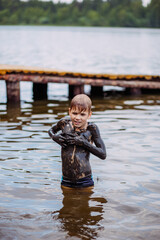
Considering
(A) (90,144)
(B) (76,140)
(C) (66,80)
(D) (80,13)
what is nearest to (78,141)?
(B) (76,140)

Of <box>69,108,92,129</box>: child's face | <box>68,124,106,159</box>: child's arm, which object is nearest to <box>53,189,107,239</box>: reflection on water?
<box>68,124,106,159</box>: child's arm

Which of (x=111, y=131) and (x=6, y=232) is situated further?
(x=111, y=131)

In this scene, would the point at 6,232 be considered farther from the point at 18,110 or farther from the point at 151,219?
the point at 18,110

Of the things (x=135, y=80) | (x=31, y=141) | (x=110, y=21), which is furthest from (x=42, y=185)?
(x=110, y=21)

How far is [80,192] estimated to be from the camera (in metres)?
5.42

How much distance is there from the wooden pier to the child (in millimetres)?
7646

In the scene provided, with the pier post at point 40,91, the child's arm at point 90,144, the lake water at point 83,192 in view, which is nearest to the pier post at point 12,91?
the pier post at point 40,91

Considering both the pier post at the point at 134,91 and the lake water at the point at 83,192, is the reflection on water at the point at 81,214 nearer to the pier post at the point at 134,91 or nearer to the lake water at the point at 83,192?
the lake water at the point at 83,192

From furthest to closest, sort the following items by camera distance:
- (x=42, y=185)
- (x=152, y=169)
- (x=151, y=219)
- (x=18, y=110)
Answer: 1. (x=18, y=110)
2. (x=152, y=169)
3. (x=42, y=185)
4. (x=151, y=219)

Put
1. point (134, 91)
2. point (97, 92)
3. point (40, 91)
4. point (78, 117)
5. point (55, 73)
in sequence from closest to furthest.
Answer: point (78, 117) < point (55, 73) < point (40, 91) < point (134, 91) < point (97, 92)

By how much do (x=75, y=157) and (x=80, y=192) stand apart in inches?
22.9

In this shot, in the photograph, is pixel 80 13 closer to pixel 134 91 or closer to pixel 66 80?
pixel 134 91

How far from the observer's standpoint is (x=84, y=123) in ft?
16.7

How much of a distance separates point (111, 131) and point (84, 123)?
158 inches
